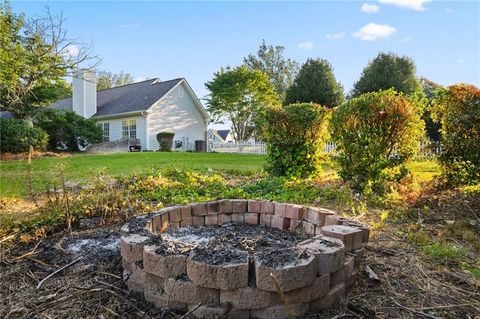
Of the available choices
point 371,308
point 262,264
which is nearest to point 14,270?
point 262,264

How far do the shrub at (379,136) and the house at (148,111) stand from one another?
16819mm

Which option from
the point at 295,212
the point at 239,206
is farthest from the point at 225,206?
the point at 295,212

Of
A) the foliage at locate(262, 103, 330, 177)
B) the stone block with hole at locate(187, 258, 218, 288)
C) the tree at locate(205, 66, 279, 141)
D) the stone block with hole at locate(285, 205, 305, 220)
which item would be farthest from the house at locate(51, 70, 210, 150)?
the stone block with hole at locate(187, 258, 218, 288)

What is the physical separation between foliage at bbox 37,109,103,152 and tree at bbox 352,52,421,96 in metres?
16.7

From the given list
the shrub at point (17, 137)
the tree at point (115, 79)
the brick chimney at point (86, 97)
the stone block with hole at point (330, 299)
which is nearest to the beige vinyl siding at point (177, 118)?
the brick chimney at point (86, 97)

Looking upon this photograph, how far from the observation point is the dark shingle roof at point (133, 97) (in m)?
21.3

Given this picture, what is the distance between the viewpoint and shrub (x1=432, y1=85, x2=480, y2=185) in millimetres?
4453

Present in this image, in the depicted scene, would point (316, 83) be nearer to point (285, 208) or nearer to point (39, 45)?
point (39, 45)

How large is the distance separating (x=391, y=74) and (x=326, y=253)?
67.3ft

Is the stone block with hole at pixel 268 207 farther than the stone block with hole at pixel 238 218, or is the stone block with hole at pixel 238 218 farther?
the stone block with hole at pixel 238 218

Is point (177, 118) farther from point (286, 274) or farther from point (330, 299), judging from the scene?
point (286, 274)

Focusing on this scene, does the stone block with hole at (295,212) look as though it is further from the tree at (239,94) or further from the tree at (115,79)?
the tree at (115,79)

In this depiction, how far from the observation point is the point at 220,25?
7.74 metres

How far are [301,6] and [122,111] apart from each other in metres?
17.5
